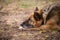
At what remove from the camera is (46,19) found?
19.7ft

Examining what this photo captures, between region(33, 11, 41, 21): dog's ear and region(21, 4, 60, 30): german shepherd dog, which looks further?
region(33, 11, 41, 21): dog's ear

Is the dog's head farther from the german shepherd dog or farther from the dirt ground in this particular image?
the dirt ground

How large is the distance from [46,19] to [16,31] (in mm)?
1042

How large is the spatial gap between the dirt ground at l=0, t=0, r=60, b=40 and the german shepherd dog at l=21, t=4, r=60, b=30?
0.20 metres

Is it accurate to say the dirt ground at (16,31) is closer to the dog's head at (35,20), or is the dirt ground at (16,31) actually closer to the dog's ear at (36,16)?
the dog's head at (35,20)

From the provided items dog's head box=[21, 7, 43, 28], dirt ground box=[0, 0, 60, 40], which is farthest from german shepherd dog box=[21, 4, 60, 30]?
dirt ground box=[0, 0, 60, 40]

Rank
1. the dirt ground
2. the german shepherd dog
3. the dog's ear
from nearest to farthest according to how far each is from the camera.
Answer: the dirt ground
the german shepherd dog
the dog's ear

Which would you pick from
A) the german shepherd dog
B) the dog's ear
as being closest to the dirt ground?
the german shepherd dog

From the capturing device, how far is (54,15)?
19.4 feet

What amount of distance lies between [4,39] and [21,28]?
33.3 inches

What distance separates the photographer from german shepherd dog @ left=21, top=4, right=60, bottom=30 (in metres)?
5.85

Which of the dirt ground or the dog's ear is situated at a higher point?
the dog's ear

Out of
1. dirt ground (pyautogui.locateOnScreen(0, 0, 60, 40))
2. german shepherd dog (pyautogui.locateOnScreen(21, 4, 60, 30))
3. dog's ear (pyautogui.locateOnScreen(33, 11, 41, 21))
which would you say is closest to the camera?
dirt ground (pyautogui.locateOnScreen(0, 0, 60, 40))

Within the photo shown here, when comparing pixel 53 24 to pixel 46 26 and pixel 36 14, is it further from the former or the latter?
pixel 36 14
